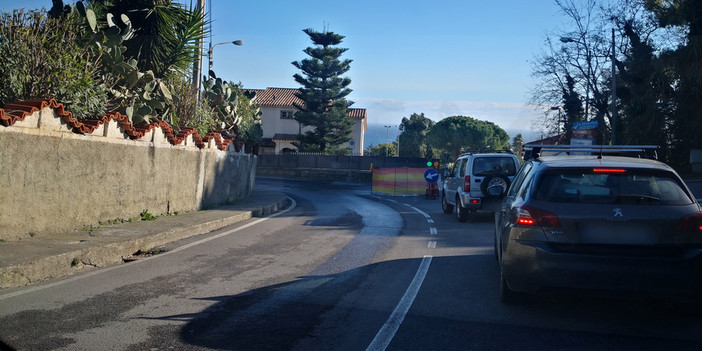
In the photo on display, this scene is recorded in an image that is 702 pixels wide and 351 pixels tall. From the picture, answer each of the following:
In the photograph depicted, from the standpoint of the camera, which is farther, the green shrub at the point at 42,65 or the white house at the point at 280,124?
the white house at the point at 280,124

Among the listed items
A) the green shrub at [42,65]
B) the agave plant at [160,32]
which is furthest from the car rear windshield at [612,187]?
the agave plant at [160,32]

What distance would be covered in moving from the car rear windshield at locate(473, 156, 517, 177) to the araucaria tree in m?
38.1

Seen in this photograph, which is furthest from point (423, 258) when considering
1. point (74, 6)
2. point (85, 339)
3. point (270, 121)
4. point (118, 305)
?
point (270, 121)

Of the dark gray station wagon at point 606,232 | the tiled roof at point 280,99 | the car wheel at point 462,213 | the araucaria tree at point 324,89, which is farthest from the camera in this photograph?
the tiled roof at point 280,99

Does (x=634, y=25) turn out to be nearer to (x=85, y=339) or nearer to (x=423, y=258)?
(x=423, y=258)

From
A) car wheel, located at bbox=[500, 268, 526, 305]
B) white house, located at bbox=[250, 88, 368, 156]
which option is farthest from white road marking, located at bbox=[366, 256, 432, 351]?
white house, located at bbox=[250, 88, 368, 156]

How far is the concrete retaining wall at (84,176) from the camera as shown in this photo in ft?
28.6

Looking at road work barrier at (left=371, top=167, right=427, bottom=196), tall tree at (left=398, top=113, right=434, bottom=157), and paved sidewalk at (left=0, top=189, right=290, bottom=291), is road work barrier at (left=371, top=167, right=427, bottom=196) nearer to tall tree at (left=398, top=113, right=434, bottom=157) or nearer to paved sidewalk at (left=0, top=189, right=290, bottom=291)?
paved sidewalk at (left=0, top=189, right=290, bottom=291)

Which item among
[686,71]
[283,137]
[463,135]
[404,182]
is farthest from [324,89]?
[463,135]

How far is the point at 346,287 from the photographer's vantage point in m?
7.16

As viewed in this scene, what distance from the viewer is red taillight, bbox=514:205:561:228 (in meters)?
5.45

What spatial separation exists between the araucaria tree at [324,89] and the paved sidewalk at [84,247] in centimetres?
4019

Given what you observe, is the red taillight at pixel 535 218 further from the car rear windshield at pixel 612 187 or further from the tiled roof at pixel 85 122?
the tiled roof at pixel 85 122

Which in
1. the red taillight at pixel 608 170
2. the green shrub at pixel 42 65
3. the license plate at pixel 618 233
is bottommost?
the license plate at pixel 618 233
